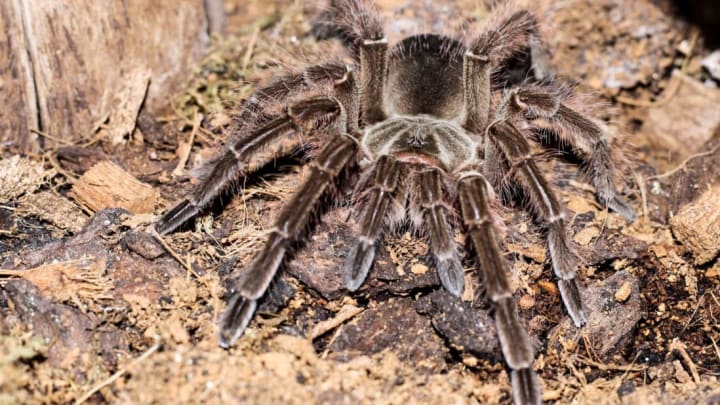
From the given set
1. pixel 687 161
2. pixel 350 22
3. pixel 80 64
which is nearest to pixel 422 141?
pixel 350 22

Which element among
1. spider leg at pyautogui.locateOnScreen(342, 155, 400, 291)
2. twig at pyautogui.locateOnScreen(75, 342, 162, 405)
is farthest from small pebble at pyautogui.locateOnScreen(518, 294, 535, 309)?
twig at pyautogui.locateOnScreen(75, 342, 162, 405)

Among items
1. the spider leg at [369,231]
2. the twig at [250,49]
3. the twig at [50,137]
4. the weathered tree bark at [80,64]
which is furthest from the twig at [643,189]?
the twig at [50,137]

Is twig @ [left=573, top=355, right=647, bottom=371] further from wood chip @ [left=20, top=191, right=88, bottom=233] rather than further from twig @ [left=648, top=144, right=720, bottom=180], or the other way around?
wood chip @ [left=20, top=191, right=88, bottom=233]

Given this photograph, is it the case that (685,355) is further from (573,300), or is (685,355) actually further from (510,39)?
(510,39)

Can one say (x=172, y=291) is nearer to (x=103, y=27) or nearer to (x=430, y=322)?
(x=430, y=322)

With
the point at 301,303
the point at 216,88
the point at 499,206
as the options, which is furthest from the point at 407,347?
the point at 216,88

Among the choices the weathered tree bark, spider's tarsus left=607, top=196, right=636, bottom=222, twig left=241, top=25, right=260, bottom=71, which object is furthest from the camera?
twig left=241, top=25, right=260, bottom=71
